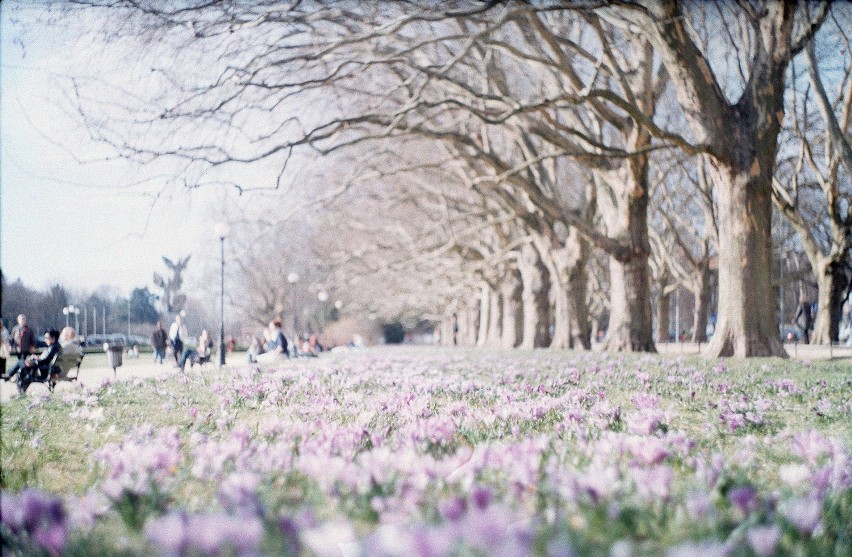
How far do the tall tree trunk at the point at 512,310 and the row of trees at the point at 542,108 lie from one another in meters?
3.89

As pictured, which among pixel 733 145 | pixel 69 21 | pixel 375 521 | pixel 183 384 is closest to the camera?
pixel 375 521

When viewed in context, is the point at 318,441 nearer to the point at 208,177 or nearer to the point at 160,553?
the point at 160,553

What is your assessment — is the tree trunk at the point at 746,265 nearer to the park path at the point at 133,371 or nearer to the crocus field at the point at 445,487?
the park path at the point at 133,371

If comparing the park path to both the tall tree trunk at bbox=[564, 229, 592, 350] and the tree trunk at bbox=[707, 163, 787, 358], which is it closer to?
the tree trunk at bbox=[707, 163, 787, 358]

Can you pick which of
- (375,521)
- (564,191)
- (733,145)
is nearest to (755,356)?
(733,145)

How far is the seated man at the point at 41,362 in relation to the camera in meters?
9.62

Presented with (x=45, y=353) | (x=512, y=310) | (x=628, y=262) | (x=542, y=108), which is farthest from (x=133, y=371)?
(x=512, y=310)

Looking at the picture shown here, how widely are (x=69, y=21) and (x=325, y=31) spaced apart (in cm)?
778

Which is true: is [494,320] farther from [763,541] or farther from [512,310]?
[763,541]

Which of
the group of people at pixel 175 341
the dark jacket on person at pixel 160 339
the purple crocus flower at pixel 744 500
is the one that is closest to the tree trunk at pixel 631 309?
the group of people at pixel 175 341

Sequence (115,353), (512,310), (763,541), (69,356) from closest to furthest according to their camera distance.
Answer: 1. (763,541)
2. (69,356)
3. (115,353)
4. (512,310)

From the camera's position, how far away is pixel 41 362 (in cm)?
1008

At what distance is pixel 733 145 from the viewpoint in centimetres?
1301

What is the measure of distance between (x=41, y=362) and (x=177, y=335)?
799 cm
